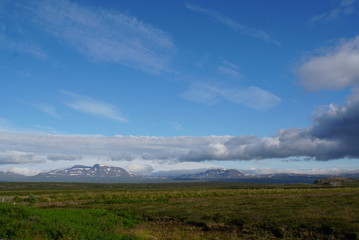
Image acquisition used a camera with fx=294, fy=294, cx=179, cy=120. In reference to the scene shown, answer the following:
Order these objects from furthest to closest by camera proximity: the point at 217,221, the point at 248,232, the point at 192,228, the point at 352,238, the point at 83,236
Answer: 1. the point at 217,221
2. the point at 192,228
3. the point at 248,232
4. the point at 352,238
5. the point at 83,236

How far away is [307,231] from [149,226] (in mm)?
14561

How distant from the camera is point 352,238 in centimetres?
2138

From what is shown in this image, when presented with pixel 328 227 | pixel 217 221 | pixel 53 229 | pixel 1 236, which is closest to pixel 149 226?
pixel 217 221

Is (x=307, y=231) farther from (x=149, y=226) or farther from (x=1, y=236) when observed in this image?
(x=1, y=236)

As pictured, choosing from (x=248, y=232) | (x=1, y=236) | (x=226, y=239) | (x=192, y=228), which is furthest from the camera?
(x=192, y=228)

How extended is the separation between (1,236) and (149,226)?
14.2 m

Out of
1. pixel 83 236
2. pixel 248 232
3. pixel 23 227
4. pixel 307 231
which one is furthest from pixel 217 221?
pixel 23 227

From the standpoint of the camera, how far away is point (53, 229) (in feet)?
66.9

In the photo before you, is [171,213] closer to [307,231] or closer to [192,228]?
[192,228]

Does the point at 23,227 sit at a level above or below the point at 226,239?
above

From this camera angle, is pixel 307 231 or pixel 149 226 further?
pixel 149 226

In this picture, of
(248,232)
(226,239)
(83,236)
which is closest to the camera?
(83,236)

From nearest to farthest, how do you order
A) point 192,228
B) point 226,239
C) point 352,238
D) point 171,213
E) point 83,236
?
point 83,236, point 352,238, point 226,239, point 192,228, point 171,213

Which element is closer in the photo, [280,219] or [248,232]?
[248,232]
